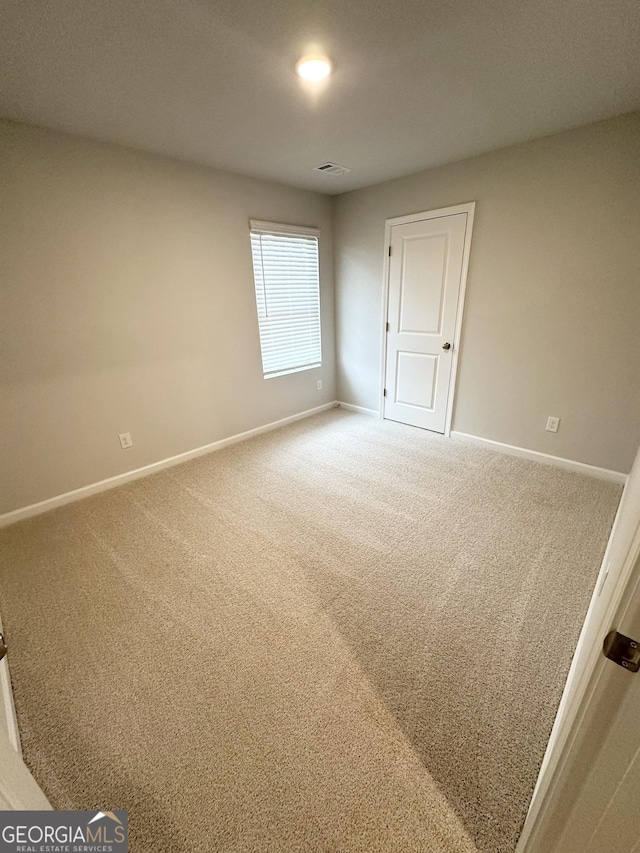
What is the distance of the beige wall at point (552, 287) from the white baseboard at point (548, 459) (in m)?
0.05

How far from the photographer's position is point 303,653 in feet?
4.85

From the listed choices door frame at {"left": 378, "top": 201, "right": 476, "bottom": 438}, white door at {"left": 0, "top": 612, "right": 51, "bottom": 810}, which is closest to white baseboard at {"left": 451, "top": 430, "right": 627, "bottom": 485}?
door frame at {"left": 378, "top": 201, "right": 476, "bottom": 438}

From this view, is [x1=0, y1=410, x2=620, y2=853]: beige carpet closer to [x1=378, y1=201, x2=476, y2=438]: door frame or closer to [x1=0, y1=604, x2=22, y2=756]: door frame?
Result: [x1=0, y1=604, x2=22, y2=756]: door frame

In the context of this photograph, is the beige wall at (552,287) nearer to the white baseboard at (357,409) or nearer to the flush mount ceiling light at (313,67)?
the white baseboard at (357,409)

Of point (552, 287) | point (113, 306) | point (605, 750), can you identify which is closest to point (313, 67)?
point (113, 306)

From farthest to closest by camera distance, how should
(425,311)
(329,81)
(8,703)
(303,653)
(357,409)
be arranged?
(357,409) < (425,311) < (329,81) < (303,653) < (8,703)

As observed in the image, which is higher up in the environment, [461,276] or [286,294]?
[461,276]

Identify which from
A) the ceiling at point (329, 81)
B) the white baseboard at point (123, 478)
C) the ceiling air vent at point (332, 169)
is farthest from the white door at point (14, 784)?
the ceiling air vent at point (332, 169)

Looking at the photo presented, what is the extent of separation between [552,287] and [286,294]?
2.37 meters

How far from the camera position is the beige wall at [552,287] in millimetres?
2299

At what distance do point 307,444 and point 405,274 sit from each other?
77.1 inches

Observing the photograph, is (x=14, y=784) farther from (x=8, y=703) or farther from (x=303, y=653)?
(x=303, y=653)

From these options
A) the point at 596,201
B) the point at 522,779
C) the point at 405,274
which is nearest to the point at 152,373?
the point at 405,274

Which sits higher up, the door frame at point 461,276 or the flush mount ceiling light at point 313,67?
the flush mount ceiling light at point 313,67
